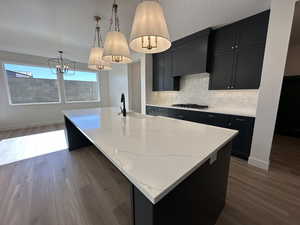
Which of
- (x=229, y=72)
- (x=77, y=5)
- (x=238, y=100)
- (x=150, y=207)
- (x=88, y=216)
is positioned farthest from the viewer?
(x=238, y=100)

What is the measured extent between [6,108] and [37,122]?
0.93 meters

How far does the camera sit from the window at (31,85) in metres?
4.29

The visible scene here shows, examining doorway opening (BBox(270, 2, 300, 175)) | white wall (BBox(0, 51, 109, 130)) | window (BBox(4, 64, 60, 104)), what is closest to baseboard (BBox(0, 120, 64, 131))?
white wall (BBox(0, 51, 109, 130))

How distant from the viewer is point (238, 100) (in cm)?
264

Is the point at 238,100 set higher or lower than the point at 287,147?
higher

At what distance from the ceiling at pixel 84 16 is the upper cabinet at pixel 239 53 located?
18cm

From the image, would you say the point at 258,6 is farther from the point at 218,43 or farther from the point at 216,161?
the point at 216,161

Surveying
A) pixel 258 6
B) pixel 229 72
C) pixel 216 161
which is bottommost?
pixel 216 161

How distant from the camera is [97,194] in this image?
1.55 metres

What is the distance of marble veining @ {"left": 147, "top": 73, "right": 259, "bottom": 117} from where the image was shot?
2.49 metres

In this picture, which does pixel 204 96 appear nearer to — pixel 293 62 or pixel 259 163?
pixel 259 163

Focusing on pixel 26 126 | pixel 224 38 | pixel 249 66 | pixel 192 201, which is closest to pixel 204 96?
pixel 249 66

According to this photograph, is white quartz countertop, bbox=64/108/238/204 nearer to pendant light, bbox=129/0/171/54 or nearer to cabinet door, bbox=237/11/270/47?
pendant light, bbox=129/0/171/54

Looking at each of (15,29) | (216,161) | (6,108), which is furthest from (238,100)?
(6,108)
